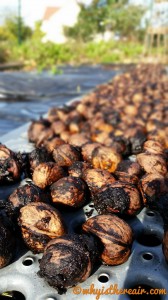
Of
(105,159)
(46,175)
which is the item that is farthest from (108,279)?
(105,159)

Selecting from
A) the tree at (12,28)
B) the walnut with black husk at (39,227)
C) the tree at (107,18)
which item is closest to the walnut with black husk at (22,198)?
the walnut with black husk at (39,227)

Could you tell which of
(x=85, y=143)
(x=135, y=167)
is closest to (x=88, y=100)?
(x=85, y=143)

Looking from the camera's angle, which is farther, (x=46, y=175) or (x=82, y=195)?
(x=46, y=175)

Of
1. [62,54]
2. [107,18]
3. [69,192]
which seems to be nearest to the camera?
[69,192]

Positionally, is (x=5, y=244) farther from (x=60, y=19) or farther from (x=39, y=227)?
(x=60, y=19)

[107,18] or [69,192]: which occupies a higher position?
[107,18]

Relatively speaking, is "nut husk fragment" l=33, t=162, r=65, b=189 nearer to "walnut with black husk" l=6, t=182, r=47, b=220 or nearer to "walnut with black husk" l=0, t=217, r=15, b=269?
"walnut with black husk" l=6, t=182, r=47, b=220

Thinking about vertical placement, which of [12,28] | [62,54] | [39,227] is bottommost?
[39,227]
